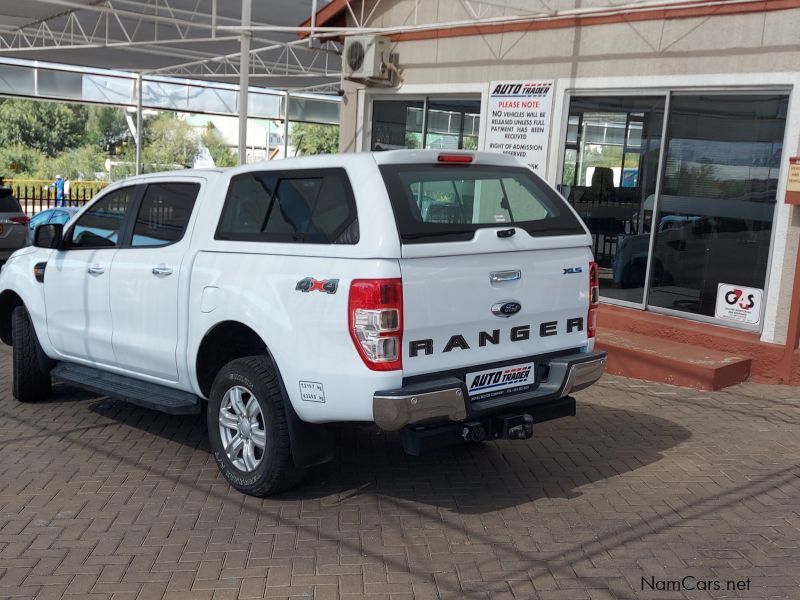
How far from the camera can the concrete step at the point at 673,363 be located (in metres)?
8.02

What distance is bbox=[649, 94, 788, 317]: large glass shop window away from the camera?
840cm

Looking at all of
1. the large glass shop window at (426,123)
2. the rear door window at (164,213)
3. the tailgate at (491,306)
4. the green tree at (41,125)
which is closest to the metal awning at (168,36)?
the large glass shop window at (426,123)

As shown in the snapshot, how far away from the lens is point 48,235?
6.71 metres

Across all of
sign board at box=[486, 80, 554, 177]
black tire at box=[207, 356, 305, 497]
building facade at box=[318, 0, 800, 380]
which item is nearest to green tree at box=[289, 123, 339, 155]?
building facade at box=[318, 0, 800, 380]

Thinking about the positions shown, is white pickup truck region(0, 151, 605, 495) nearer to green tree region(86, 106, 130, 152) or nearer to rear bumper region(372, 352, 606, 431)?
rear bumper region(372, 352, 606, 431)

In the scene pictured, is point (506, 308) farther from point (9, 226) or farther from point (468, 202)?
point (9, 226)

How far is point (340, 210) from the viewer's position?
478 centimetres

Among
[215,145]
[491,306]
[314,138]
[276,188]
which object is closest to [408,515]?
[491,306]

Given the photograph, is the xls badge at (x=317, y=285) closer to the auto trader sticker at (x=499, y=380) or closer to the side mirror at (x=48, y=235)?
the auto trader sticker at (x=499, y=380)

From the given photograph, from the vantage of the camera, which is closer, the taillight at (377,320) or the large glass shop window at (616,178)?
the taillight at (377,320)

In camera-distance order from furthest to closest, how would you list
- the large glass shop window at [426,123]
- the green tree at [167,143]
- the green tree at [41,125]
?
the green tree at [167,143] → the green tree at [41,125] → the large glass shop window at [426,123]

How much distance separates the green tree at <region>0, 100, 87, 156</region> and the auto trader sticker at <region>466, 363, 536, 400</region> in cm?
5212

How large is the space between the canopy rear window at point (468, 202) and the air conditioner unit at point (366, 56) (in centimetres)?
672

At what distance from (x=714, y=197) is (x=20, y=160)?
47.2 metres
